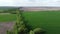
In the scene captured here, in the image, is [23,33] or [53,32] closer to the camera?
[23,33]

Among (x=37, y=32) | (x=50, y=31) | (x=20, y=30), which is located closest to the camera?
(x=20, y=30)

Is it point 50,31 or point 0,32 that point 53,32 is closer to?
point 50,31

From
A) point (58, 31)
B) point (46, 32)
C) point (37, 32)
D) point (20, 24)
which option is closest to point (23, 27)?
point (20, 24)

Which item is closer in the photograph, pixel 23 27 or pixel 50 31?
pixel 23 27

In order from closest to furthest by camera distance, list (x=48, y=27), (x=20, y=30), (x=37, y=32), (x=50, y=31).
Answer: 1. (x=20, y=30)
2. (x=37, y=32)
3. (x=50, y=31)
4. (x=48, y=27)

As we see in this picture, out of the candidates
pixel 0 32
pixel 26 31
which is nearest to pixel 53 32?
pixel 26 31

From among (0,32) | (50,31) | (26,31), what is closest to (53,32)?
(50,31)

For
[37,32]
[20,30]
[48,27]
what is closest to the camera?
[20,30]

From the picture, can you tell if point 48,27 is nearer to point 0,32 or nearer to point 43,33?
point 43,33

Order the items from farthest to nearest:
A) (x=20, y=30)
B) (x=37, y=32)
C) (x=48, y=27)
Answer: (x=48, y=27) → (x=37, y=32) → (x=20, y=30)
